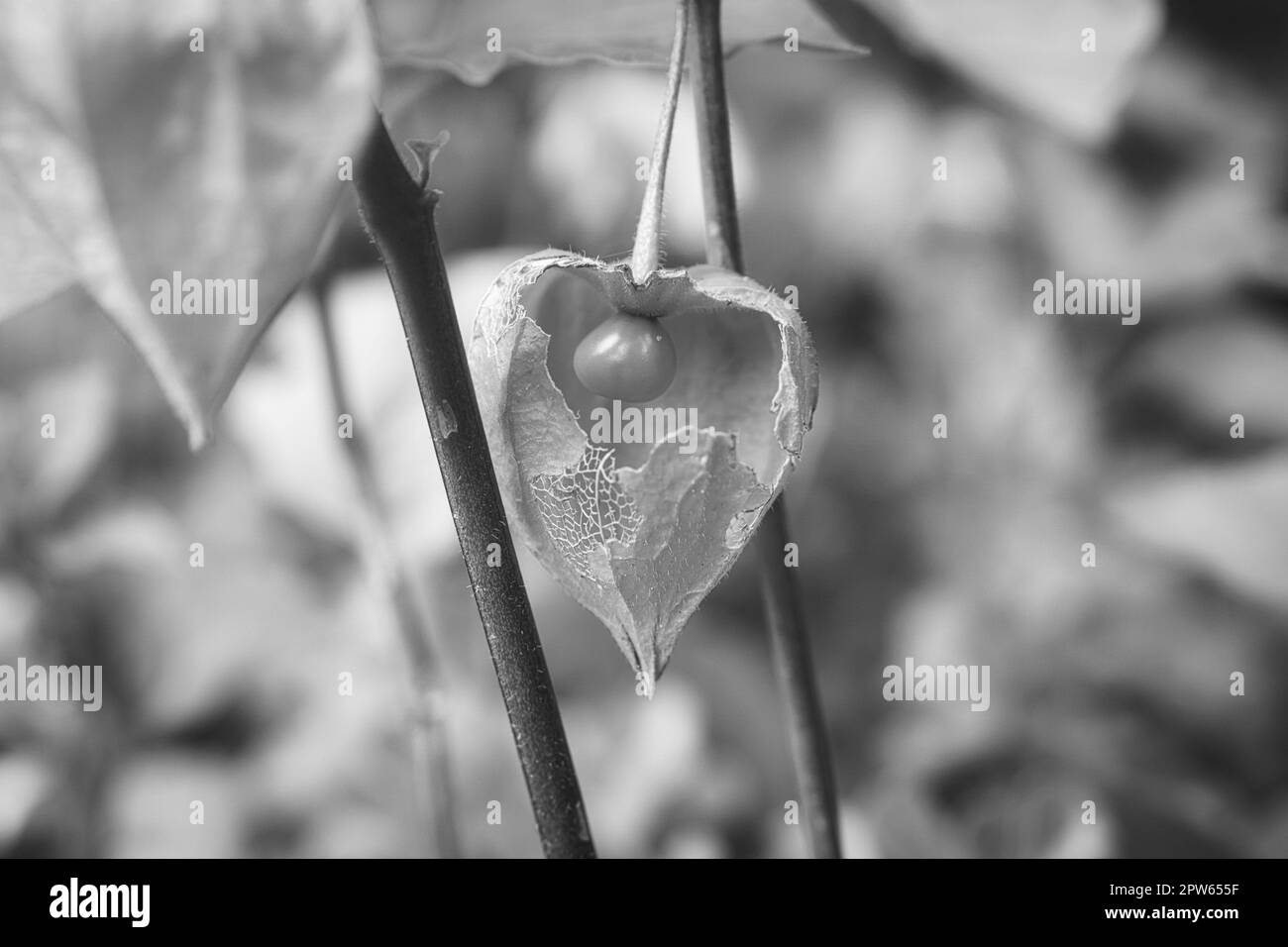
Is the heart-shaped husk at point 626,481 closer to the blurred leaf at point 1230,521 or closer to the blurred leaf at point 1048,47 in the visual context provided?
the blurred leaf at point 1048,47

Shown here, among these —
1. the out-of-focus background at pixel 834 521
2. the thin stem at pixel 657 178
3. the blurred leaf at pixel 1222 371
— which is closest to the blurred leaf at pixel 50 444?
the out-of-focus background at pixel 834 521

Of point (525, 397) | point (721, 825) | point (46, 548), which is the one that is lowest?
point (721, 825)

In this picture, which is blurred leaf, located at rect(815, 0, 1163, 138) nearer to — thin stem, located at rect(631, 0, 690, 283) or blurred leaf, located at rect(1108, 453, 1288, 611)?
thin stem, located at rect(631, 0, 690, 283)

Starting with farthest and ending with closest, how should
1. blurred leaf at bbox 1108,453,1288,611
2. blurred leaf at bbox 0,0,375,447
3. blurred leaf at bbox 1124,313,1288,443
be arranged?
blurred leaf at bbox 1124,313,1288,443, blurred leaf at bbox 1108,453,1288,611, blurred leaf at bbox 0,0,375,447

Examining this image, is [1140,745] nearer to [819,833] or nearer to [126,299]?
[819,833]

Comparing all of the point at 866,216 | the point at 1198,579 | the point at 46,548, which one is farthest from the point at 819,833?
the point at 866,216

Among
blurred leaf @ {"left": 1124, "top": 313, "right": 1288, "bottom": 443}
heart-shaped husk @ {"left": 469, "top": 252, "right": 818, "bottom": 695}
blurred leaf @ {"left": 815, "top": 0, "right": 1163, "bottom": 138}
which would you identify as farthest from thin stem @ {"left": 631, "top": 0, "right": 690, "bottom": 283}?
blurred leaf @ {"left": 1124, "top": 313, "right": 1288, "bottom": 443}

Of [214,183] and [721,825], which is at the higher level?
[214,183]
